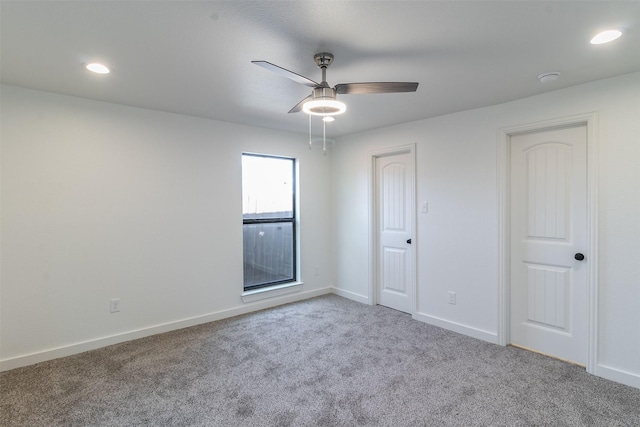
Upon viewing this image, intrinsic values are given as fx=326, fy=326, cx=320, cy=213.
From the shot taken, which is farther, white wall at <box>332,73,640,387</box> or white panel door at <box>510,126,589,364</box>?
white panel door at <box>510,126,589,364</box>

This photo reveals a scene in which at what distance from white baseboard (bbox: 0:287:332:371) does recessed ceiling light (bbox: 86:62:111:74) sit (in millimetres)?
2406

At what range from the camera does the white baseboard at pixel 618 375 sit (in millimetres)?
2426

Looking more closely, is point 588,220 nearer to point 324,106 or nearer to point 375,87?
point 375,87

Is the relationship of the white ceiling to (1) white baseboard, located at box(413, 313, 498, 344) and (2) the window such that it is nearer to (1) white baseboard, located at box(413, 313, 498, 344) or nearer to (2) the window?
(2) the window

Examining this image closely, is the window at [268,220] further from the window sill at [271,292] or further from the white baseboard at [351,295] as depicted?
the white baseboard at [351,295]

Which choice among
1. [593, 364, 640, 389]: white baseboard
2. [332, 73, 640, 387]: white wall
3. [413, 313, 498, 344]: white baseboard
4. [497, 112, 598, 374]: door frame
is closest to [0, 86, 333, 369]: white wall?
[332, 73, 640, 387]: white wall

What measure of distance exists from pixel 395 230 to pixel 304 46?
2747mm

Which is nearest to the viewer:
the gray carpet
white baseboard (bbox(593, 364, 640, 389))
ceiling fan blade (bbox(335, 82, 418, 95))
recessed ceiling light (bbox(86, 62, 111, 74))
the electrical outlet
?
ceiling fan blade (bbox(335, 82, 418, 95))

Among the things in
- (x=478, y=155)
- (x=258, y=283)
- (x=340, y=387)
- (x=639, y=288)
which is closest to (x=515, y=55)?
(x=478, y=155)

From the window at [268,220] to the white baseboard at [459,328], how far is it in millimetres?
1861

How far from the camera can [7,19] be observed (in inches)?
68.4

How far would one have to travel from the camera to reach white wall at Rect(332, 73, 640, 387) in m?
2.47

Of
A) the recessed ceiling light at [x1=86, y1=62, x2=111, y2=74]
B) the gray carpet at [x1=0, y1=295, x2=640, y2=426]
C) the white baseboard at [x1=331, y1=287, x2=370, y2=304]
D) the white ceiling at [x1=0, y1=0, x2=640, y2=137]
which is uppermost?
the recessed ceiling light at [x1=86, y1=62, x2=111, y2=74]

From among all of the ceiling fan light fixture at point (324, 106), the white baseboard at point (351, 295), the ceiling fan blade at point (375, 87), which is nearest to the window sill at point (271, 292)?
the white baseboard at point (351, 295)
